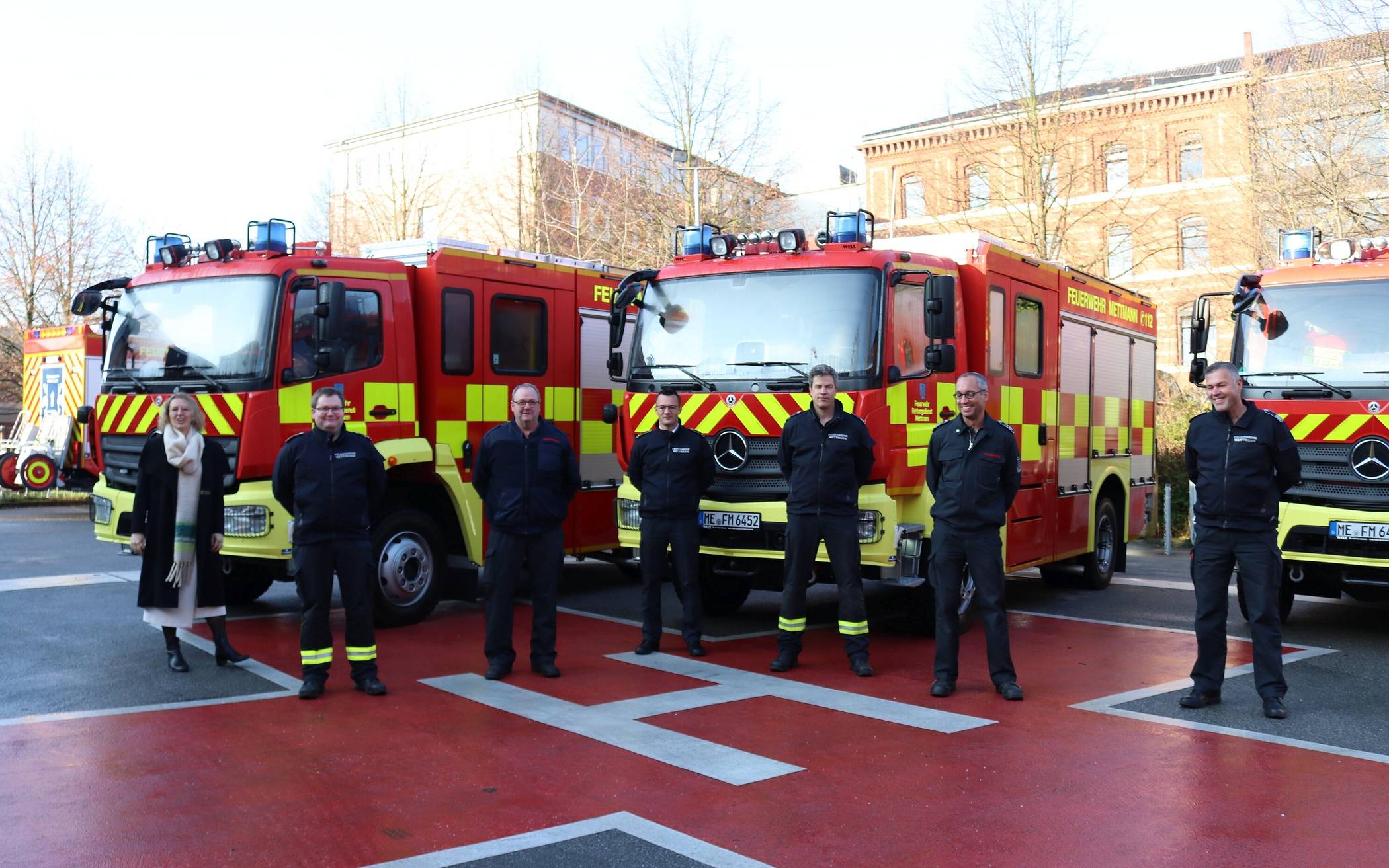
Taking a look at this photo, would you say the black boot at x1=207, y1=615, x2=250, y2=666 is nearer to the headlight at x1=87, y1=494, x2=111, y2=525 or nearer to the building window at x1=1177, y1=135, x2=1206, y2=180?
the headlight at x1=87, y1=494, x2=111, y2=525

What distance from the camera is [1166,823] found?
4.89 metres

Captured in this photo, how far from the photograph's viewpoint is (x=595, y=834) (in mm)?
4742

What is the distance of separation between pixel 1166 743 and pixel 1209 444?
1898 mm

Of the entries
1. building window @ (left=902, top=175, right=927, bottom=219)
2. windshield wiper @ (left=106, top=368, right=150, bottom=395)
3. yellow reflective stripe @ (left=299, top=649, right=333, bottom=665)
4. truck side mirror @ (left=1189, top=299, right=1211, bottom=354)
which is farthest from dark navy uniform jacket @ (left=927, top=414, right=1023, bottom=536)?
building window @ (left=902, top=175, right=927, bottom=219)

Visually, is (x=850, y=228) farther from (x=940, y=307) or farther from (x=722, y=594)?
A: (x=722, y=594)

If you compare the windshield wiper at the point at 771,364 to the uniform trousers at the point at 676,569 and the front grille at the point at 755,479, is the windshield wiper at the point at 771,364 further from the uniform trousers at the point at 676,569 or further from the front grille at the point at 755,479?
the uniform trousers at the point at 676,569

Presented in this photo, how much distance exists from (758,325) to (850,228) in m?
0.98

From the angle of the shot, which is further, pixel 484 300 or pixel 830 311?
pixel 484 300

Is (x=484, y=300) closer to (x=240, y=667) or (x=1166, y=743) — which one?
(x=240, y=667)

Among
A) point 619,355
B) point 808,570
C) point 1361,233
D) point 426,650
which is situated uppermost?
point 1361,233

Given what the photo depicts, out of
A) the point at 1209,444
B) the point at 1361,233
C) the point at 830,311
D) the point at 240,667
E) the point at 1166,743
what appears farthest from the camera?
the point at 1361,233

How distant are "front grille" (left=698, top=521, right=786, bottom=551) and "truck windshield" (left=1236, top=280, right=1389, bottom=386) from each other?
3981 millimetres

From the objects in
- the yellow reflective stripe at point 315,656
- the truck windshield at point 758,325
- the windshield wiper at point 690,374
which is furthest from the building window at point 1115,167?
the yellow reflective stripe at point 315,656

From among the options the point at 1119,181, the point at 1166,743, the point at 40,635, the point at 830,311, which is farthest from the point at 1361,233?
the point at 40,635
